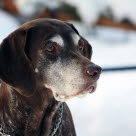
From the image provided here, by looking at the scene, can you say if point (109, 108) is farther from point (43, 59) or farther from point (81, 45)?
point (43, 59)

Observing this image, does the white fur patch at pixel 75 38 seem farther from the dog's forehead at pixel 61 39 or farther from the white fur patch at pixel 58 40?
the white fur patch at pixel 58 40

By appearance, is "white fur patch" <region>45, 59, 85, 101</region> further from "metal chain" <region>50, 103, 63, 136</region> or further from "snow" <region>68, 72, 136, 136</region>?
"snow" <region>68, 72, 136, 136</region>

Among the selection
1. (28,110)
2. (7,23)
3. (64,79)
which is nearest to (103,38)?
(7,23)

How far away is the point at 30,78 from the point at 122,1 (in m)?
8.61

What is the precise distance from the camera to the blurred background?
19.5ft

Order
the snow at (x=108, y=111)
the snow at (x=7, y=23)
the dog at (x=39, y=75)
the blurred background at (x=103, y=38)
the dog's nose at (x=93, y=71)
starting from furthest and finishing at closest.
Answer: the snow at (x=7, y=23) → the blurred background at (x=103, y=38) → the snow at (x=108, y=111) → the dog at (x=39, y=75) → the dog's nose at (x=93, y=71)

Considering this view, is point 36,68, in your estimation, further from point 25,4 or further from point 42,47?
point 25,4

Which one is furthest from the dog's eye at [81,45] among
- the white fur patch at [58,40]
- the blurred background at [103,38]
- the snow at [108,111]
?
the blurred background at [103,38]

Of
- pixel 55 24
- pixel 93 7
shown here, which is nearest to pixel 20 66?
pixel 55 24

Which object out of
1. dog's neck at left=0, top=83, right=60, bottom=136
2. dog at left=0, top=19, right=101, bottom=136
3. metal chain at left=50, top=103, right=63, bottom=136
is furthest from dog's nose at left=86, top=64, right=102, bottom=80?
metal chain at left=50, top=103, right=63, bottom=136

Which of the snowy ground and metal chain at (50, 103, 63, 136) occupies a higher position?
metal chain at (50, 103, 63, 136)

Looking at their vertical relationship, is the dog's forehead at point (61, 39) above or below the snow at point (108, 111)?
above

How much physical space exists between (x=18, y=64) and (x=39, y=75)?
0.15 metres

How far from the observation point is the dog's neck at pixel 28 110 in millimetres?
3902
